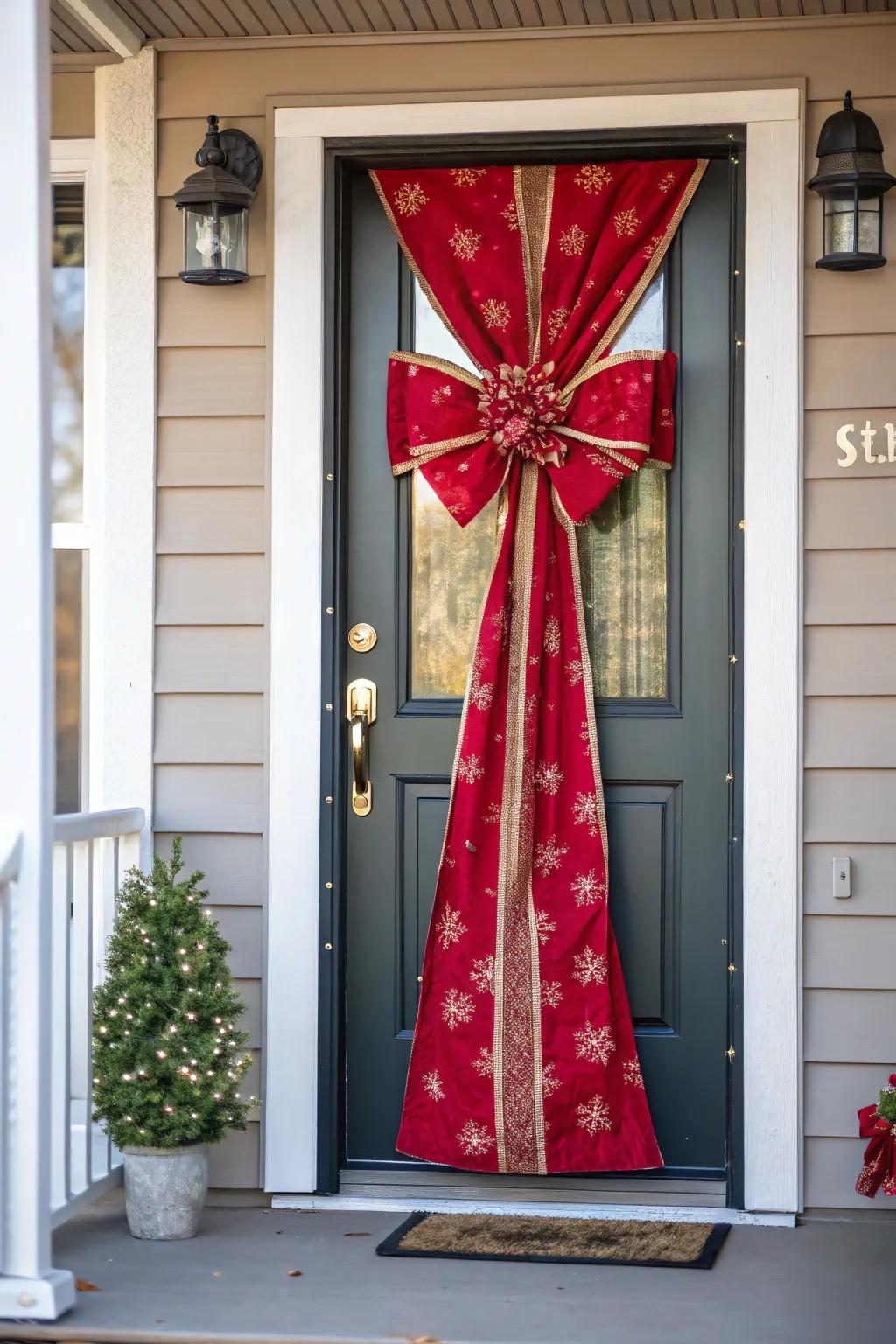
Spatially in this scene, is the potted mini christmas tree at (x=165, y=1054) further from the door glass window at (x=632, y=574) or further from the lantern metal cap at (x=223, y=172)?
the lantern metal cap at (x=223, y=172)

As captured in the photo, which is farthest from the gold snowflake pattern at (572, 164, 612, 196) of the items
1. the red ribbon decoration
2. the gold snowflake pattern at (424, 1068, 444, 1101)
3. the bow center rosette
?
the gold snowflake pattern at (424, 1068, 444, 1101)

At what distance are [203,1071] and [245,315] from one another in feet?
5.29

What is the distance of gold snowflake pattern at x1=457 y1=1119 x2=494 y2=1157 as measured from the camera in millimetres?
3234

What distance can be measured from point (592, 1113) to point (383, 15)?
2.37m

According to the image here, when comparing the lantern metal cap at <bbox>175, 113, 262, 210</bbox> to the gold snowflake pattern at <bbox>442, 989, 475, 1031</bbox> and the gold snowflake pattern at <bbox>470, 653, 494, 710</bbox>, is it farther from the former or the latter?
the gold snowflake pattern at <bbox>442, 989, 475, 1031</bbox>

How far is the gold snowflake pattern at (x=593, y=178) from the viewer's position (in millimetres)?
3299

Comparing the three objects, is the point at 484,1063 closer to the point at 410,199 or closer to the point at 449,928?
the point at 449,928

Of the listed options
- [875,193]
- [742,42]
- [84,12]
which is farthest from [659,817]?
[84,12]

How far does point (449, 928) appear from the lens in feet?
10.8

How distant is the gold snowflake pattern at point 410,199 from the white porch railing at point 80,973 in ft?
4.76

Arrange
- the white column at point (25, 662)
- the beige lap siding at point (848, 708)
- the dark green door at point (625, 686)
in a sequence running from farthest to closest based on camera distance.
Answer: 1. the dark green door at point (625, 686)
2. the beige lap siding at point (848, 708)
3. the white column at point (25, 662)

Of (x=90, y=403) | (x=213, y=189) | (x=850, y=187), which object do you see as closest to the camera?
(x=850, y=187)

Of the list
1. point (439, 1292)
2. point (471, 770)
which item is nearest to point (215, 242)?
point (471, 770)

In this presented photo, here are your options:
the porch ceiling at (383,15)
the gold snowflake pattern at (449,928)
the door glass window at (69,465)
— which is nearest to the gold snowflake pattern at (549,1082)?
the gold snowflake pattern at (449,928)
